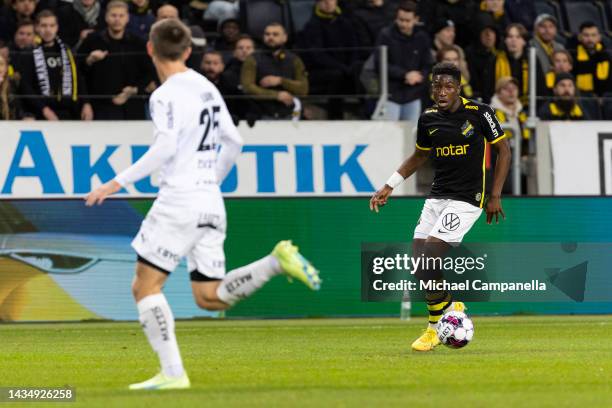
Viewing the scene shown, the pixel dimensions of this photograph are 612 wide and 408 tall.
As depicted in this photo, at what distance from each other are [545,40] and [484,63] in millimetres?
1222

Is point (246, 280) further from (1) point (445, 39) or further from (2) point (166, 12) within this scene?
(1) point (445, 39)

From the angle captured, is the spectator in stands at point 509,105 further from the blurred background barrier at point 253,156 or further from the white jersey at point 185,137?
the white jersey at point 185,137

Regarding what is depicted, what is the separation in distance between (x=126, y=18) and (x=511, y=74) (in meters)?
5.54

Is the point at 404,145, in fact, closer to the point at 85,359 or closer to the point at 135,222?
the point at 135,222

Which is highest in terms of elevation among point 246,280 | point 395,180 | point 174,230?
point 174,230

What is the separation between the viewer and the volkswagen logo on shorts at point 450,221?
13.5 metres

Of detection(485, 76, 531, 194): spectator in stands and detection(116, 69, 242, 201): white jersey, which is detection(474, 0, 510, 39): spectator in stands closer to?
detection(485, 76, 531, 194): spectator in stands

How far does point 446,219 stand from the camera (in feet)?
44.5

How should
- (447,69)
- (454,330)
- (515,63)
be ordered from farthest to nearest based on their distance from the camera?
(515,63) → (447,69) → (454,330)

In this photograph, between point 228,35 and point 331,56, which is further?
point 228,35

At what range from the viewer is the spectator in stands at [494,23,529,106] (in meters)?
21.4

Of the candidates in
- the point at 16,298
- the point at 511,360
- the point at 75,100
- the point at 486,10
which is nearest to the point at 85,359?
the point at 511,360

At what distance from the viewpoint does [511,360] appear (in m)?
12.3

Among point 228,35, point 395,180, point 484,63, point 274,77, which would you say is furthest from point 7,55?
point 395,180
